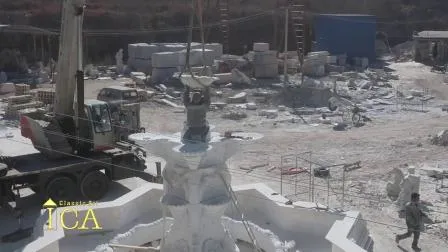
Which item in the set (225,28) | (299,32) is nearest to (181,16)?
(225,28)

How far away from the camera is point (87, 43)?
131 feet

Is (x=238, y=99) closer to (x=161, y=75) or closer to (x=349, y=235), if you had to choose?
(x=161, y=75)

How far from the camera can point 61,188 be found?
46.1ft

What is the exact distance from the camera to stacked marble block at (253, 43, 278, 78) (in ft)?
108

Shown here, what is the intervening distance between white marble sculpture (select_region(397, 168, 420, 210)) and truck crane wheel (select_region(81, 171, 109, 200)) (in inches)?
272

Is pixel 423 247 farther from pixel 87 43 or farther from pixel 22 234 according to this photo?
pixel 87 43

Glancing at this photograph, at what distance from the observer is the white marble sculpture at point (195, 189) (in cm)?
761

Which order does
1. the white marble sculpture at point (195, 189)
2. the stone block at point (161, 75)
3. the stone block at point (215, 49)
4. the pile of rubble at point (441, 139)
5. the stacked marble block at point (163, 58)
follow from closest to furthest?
the white marble sculpture at point (195, 189)
the pile of rubble at point (441, 139)
the stacked marble block at point (163, 58)
the stone block at point (161, 75)
the stone block at point (215, 49)

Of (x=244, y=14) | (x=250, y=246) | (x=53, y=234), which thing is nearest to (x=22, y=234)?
(x=53, y=234)

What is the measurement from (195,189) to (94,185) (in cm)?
749

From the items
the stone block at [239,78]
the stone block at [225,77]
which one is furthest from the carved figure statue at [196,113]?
the stone block at [239,78]

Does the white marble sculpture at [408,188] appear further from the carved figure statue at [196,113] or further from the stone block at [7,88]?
the stone block at [7,88]

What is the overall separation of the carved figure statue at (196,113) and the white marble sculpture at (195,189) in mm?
85

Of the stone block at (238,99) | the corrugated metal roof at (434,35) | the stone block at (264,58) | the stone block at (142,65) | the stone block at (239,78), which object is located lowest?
the stone block at (238,99)
